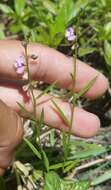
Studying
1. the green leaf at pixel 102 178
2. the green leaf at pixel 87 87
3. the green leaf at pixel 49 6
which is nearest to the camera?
the green leaf at pixel 87 87

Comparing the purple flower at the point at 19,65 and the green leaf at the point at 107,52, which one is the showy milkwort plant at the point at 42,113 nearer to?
the purple flower at the point at 19,65

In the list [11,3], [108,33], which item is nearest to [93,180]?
[108,33]

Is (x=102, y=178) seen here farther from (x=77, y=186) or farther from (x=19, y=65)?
(x=19, y=65)

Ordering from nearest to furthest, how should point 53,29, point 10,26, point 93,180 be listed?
point 93,180 < point 53,29 < point 10,26

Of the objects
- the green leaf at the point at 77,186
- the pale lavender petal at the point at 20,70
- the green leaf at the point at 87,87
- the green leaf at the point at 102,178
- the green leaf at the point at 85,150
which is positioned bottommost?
the green leaf at the point at 102,178

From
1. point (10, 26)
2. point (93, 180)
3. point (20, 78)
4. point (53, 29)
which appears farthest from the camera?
point (10, 26)

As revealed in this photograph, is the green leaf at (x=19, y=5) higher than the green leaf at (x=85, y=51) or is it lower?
higher

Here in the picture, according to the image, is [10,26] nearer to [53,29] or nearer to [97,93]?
[53,29]

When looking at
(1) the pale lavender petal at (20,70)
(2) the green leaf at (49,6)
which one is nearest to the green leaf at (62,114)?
(1) the pale lavender petal at (20,70)

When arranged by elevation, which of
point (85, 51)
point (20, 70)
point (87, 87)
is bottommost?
point (85, 51)

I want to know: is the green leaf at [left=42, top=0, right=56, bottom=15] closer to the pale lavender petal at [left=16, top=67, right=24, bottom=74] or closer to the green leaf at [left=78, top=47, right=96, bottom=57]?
the green leaf at [left=78, top=47, right=96, bottom=57]

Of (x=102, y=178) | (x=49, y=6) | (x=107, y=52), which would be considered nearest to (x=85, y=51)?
(x=107, y=52)
